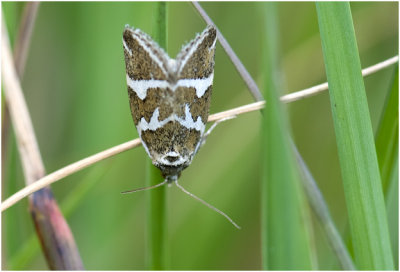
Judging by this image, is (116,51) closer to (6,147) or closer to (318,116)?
(6,147)

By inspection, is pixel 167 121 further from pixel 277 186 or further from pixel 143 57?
pixel 277 186

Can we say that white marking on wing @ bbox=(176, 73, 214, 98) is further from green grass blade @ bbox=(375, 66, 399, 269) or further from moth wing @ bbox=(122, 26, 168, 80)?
green grass blade @ bbox=(375, 66, 399, 269)

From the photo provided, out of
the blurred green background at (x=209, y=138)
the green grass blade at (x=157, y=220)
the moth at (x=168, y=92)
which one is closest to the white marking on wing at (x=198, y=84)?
the moth at (x=168, y=92)

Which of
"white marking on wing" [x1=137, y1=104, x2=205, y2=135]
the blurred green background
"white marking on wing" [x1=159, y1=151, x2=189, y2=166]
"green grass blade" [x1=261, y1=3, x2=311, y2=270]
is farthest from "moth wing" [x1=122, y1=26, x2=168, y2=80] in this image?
"green grass blade" [x1=261, y1=3, x2=311, y2=270]

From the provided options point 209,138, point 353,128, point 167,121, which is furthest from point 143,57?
point 209,138

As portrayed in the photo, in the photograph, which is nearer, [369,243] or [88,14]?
[369,243]

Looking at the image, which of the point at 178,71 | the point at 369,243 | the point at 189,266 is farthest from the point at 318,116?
the point at 369,243

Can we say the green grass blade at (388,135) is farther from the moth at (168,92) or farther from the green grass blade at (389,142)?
the moth at (168,92)
